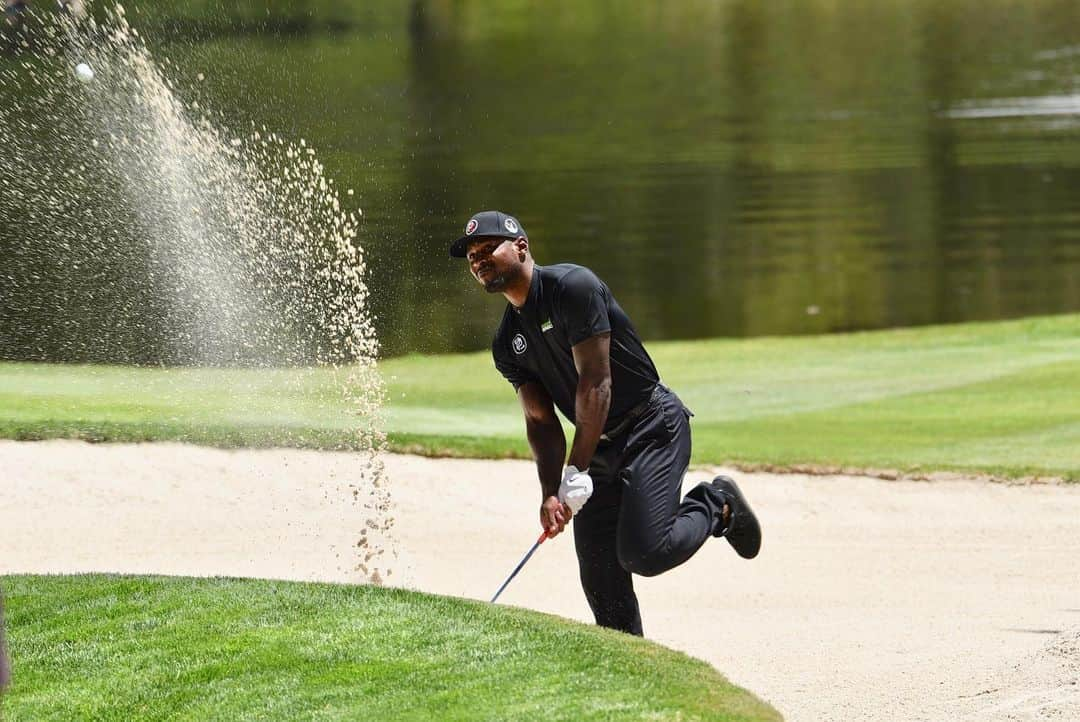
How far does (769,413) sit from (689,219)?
58.1 feet

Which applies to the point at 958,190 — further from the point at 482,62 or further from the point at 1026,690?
the point at 482,62

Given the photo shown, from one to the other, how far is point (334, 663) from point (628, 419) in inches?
57.7

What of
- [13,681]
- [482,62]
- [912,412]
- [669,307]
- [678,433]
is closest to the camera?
[13,681]

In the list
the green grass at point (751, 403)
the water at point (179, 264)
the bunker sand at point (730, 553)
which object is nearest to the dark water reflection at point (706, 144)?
the water at point (179, 264)

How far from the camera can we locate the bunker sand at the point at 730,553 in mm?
6965

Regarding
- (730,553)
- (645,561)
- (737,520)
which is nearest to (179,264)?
(730,553)

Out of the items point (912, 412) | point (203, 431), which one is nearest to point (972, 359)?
point (912, 412)

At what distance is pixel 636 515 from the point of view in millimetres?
6223

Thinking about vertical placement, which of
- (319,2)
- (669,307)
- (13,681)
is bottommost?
(669,307)

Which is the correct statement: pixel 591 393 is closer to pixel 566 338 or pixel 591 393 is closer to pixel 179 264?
pixel 566 338

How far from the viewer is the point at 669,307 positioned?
75.2 ft

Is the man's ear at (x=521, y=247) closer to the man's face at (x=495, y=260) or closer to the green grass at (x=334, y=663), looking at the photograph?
the man's face at (x=495, y=260)

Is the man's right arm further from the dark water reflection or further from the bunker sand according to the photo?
the dark water reflection

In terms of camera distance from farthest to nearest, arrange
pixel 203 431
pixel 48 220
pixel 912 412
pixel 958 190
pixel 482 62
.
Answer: pixel 482 62 → pixel 958 190 → pixel 48 220 → pixel 912 412 → pixel 203 431
